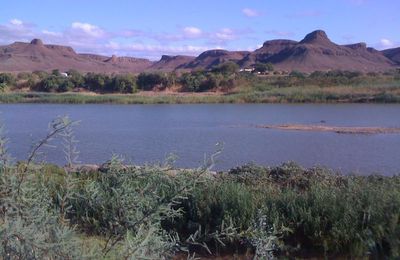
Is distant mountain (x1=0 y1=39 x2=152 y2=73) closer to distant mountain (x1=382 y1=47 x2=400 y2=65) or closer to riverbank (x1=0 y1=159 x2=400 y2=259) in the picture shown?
distant mountain (x1=382 y1=47 x2=400 y2=65)

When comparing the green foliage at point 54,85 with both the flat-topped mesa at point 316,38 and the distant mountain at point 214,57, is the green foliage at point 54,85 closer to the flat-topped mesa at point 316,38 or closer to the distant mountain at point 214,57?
the distant mountain at point 214,57

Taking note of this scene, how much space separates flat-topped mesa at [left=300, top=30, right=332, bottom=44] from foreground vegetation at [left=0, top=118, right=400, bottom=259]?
16306cm

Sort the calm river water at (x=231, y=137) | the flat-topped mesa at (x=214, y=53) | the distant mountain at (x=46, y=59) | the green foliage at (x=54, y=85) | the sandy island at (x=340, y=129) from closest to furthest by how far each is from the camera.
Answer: the calm river water at (x=231, y=137)
the sandy island at (x=340, y=129)
the green foliage at (x=54, y=85)
the distant mountain at (x=46, y=59)
the flat-topped mesa at (x=214, y=53)

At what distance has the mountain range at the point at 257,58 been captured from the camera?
138750 millimetres

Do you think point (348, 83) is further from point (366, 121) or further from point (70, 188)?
point (70, 188)

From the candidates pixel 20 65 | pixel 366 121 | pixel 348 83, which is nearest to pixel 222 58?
pixel 20 65

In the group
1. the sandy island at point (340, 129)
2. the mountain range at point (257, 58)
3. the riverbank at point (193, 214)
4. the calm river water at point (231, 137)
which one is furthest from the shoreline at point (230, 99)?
the mountain range at point (257, 58)

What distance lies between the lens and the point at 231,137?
89.8ft

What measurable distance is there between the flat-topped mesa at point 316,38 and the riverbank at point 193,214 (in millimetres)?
162988

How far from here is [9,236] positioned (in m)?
2.73

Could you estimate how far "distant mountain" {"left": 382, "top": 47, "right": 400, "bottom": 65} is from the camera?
164 meters

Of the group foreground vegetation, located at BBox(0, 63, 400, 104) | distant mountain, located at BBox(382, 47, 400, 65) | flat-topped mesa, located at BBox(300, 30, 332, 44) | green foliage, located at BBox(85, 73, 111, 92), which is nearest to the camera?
foreground vegetation, located at BBox(0, 63, 400, 104)

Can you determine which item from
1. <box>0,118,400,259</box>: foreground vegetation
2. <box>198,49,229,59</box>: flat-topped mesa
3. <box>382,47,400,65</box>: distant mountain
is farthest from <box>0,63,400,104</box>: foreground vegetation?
<box>198,49,229,59</box>: flat-topped mesa

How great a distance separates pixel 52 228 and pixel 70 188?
0.31 metres
